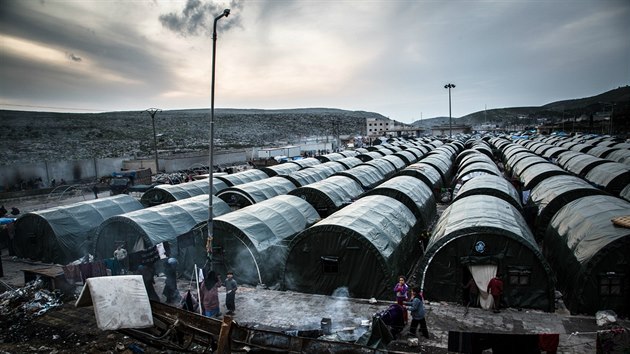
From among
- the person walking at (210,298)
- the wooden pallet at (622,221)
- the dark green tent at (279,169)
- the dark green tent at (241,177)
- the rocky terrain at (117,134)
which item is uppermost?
the rocky terrain at (117,134)

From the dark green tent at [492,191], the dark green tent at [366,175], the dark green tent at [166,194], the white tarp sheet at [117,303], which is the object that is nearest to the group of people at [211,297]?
the white tarp sheet at [117,303]

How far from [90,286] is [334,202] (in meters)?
14.6

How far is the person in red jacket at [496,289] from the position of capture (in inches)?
430

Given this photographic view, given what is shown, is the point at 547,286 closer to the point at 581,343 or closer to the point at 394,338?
the point at 581,343

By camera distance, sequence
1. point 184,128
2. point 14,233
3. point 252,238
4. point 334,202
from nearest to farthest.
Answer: point 252,238, point 14,233, point 334,202, point 184,128

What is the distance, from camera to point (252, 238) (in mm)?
14469

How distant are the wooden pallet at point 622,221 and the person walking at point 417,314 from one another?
6.44 meters

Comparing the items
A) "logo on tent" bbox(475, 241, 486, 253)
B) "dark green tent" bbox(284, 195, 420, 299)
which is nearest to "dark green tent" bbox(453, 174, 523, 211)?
"dark green tent" bbox(284, 195, 420, 299)

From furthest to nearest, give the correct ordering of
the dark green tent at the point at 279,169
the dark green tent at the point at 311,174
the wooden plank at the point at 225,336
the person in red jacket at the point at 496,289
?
1. the dark green tent at the point at 279,169
2. the dark green tent at the point at 311,174
3. the person in red jacket at the point at 496,289
4. the wooden plank at the point at 225,336

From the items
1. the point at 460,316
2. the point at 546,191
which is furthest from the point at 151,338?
the point at 546,191

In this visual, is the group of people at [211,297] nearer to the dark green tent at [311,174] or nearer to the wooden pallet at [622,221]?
the wooden pallet at [622,221]

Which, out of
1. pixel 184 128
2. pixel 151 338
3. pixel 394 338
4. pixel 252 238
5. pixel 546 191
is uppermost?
pixel 184 128

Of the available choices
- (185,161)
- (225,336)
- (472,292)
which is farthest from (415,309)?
(185,161)

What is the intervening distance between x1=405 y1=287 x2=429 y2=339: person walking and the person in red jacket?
2541 millimetres
